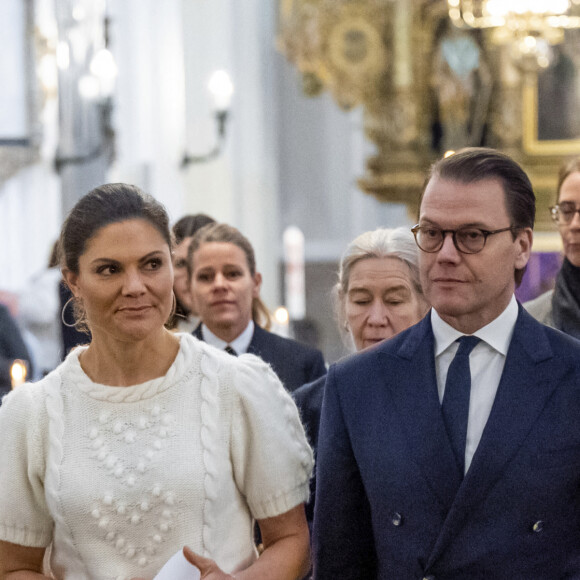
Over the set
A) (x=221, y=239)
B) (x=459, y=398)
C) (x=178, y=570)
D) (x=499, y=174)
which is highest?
(x=499, y=174)

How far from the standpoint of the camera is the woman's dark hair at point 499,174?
235 centimetres

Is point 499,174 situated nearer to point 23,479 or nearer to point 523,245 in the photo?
point 523,245

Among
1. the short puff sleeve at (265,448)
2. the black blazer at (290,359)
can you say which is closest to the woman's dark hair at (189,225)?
the black blazer at (290,359)

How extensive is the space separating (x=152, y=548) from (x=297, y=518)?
1.10ft

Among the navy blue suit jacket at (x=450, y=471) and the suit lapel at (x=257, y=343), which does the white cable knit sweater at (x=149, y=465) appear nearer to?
the navy blue suit jacket at (x=450, y=471)

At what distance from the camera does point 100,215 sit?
2.60 metres

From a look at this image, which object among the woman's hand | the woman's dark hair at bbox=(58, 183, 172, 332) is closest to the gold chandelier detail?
the woman's dark hair at bbox=(58, 183, 172, 332)

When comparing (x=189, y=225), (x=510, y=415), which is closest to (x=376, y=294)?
(x=510, y=415)

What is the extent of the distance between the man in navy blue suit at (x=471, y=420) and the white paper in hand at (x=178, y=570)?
13.4 inches

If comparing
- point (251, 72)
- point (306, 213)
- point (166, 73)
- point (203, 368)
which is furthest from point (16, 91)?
point (203, 368)

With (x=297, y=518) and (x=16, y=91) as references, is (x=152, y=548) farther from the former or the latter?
(x=16, y=91)

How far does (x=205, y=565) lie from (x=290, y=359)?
1.89m

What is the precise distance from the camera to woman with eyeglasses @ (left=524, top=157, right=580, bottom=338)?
4.04m

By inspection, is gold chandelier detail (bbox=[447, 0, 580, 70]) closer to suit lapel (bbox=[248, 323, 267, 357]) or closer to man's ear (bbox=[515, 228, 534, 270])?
suit lapel (bbox=[248, 323, 267, 357])
